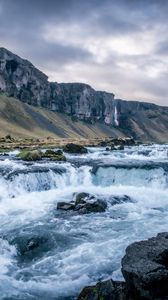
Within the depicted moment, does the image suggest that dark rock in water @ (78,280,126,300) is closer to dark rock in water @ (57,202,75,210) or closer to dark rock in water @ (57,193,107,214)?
dark rock in water @ (57,193,107,214)

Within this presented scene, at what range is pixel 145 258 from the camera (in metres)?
14.4

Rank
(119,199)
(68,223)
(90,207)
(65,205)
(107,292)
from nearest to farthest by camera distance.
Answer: (107,292)
(68,223)
(90,207)
(65,205)
(119,199)

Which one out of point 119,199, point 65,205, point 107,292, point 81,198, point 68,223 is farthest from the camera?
point 119,199

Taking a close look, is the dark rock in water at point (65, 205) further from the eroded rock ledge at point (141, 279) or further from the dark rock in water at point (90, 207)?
the eroded rock ledge at point (141, 279)

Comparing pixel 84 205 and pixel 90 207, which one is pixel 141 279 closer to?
pixel 90 207

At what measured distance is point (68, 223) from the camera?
27547 millimetres

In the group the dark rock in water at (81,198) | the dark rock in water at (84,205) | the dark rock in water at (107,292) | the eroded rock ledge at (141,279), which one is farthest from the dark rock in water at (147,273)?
the dark rock in water at (81,198)

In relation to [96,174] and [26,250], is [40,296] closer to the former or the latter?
[26,250]

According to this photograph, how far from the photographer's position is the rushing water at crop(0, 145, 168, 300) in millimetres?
18203

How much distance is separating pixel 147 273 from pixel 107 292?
5.27ft

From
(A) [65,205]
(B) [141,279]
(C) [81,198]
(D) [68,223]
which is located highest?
(B) [141,279]

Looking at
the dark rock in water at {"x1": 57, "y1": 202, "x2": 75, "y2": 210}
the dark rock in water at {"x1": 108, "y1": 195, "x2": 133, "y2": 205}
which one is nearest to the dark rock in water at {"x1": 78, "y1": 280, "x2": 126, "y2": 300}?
the dark rock in water at {"x1": 57, "y1": 202, "x2": 75, "y2": 210}

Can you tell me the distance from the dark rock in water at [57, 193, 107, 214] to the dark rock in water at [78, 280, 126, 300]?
15.9m

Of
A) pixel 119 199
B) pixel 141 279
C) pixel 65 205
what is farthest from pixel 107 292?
pixel 119 199
